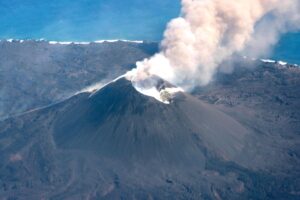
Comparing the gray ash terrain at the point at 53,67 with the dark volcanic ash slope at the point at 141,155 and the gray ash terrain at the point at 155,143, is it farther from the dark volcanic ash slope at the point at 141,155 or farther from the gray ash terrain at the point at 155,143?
the dark volcanic ash slope at the point at 141,155

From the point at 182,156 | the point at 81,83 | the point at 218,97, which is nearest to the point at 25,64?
the point at 81,83

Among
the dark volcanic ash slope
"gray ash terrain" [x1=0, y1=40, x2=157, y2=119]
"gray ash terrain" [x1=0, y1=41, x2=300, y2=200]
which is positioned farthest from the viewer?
"gray ash terrain" [x1=0, y1=40, x2=157, y2=119]

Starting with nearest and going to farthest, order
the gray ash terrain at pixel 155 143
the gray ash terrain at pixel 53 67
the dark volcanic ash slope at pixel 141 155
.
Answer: the dark volcanic ash slope at pixel 141 155
the gray ash terrain at pixel 155 143
the gray ash terrain at pixel 53 67

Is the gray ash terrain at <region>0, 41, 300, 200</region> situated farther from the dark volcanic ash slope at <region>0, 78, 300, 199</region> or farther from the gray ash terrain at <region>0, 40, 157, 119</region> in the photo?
the gray ash terrain at <region>0, 40, 157, 119</region>

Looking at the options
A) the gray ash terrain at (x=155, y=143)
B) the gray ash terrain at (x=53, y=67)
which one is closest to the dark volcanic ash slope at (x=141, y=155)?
the gray ash terrain at (x=155, y=143)

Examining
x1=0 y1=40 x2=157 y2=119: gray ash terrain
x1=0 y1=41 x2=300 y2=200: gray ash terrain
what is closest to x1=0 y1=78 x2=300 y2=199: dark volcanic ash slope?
x1=0 y1=41 x2=300 y2=200: gray ash terrain

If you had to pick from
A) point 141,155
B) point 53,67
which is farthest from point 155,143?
point 53,67

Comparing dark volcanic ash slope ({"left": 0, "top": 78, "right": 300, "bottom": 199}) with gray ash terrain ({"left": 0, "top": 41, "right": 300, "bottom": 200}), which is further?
gray ash terrain ({"left": 0, "top": 41, "right": 300, "bottom": 200})

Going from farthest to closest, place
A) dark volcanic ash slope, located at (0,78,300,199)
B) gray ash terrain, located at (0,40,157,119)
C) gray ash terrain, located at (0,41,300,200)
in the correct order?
gray ash terrain, located at (0,40,157,119)
gray ash terrain, located at (0,41,300,200)
dark volcanic ash slope, located at (0,78,300,199)
